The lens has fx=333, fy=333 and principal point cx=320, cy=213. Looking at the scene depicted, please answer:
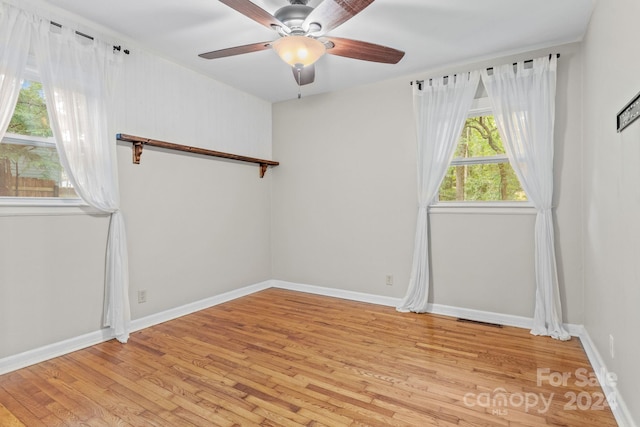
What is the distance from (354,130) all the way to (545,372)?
3095mm

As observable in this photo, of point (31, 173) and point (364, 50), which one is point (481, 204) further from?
point (31, 173)

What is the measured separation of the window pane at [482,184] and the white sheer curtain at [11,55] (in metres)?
3.83

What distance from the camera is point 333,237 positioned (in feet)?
14.4

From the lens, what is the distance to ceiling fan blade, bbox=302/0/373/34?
1883 millimetres

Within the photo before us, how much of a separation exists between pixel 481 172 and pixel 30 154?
4087mm

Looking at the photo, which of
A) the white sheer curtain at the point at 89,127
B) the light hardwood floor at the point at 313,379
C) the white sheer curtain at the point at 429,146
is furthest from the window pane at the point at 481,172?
the white sheer curtain at the point at 89,127

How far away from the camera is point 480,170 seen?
3559mm

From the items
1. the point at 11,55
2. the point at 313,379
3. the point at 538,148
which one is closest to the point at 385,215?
the point at 538,148

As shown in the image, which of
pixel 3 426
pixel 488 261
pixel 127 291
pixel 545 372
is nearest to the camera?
pixel 3 426

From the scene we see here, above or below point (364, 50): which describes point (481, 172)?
below

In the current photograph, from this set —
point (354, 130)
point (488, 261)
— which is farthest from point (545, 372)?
point (354, 130)

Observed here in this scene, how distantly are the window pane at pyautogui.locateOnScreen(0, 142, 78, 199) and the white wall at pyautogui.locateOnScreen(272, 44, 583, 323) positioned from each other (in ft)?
8.61

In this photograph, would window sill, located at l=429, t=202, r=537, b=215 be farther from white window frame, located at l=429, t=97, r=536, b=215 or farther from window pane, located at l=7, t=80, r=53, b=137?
window pane, located at l=7, t=80, r=53, b=137

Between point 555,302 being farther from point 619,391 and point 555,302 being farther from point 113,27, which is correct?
point 113,27
